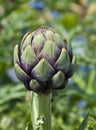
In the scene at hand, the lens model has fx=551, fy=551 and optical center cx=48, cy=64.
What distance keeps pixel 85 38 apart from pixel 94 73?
246 millimetres

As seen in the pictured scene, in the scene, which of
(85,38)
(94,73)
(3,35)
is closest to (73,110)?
(94,73)

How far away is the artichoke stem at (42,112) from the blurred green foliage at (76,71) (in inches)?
0.7

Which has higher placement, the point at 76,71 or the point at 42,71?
the point at 42,71

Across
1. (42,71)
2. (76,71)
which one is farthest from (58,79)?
(76,71)

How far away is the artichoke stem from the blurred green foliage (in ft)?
0.06

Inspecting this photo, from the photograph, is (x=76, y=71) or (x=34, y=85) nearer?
(x=34, y=85)

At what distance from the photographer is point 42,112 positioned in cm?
76

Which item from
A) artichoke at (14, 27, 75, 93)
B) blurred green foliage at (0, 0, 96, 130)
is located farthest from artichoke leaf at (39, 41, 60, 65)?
blurred green foliage at (0, 0, 96, 130)

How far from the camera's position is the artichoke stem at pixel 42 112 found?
76 centimetres

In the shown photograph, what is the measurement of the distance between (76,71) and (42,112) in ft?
2.17

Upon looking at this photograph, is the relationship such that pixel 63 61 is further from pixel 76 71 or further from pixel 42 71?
pixel 76 71

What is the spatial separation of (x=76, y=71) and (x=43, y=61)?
0.74m

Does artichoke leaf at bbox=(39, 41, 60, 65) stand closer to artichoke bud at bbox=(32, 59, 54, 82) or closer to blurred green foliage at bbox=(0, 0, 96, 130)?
artichoke bud at bbox=(32, 59, 54, 82)

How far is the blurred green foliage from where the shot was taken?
3.78 ft
